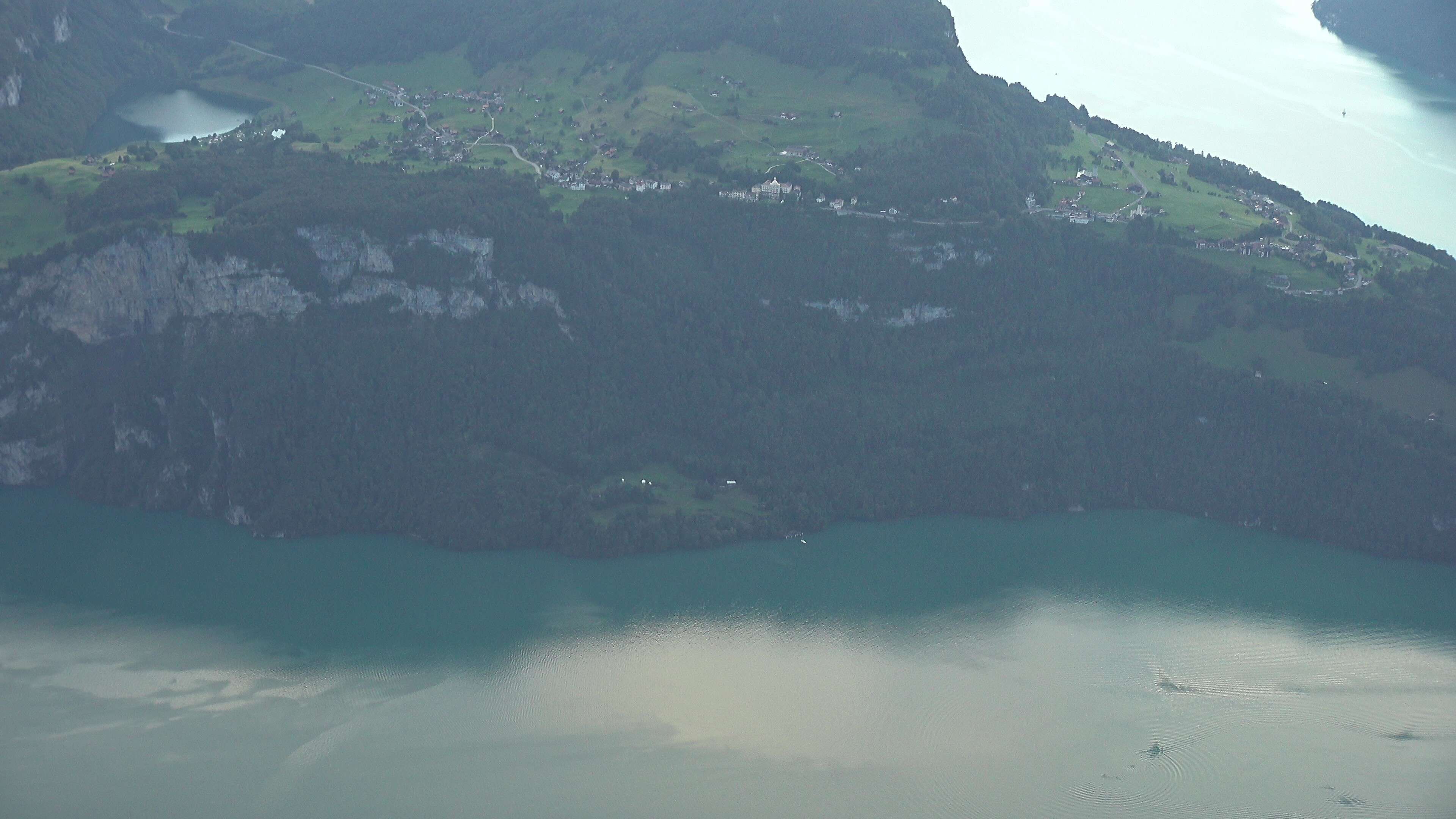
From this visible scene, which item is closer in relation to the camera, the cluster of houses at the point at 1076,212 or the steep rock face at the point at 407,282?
the steep rock face at the point at 407,282

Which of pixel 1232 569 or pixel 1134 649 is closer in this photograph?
pixel 1134 649

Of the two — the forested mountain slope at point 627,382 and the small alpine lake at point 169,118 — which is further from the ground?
the small alpine lake at point 169,118

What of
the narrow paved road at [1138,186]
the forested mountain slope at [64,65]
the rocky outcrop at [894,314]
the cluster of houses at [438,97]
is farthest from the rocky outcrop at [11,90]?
the narrow paved road at [1138,186]

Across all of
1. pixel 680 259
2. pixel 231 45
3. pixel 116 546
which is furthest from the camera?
pixel 231 45

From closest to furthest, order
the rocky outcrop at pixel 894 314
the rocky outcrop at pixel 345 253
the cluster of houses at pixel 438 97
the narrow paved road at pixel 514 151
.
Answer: the rocky outcrop at pixel 345 253 < the rocky outcrop at pixel 894 314 < the narrow paved road at pixel 514 151 < the cluster of houses at pixel 438 97

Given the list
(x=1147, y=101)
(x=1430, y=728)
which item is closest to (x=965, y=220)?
(x=1430, y=728)

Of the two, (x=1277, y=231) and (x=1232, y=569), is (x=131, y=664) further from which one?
(x=1277, y=231)

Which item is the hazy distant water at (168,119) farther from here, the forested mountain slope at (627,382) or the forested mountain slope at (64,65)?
the forested mountain slope at (627,382)

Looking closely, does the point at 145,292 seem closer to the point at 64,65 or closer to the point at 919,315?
the point at 919,315

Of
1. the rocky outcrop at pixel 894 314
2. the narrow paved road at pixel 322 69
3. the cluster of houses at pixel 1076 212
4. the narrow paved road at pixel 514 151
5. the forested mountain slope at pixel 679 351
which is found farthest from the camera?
the narrow paved road at pixel 322 69
